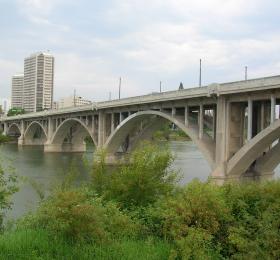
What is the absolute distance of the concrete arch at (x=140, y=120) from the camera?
33.1m

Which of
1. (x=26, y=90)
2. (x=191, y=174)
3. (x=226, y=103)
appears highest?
(x=26, y=90)

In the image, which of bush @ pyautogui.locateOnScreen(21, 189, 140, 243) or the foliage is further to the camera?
the foliage

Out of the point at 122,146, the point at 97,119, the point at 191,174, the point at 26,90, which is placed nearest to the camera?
the point at 191,174

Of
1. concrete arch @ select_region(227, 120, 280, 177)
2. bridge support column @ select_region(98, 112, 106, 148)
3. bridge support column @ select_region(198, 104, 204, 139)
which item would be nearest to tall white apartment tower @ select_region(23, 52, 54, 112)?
bridge support column @ select_region(98, 112, 106, 148)

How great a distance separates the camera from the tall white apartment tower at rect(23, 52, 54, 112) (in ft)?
595

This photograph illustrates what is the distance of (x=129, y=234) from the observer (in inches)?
382

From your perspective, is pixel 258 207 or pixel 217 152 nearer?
pixel 258 207

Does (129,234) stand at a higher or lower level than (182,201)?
lower

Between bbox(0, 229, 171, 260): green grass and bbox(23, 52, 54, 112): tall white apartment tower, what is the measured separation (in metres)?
174

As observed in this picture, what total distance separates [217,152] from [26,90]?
17265cm

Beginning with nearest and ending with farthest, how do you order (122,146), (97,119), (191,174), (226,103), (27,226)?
(27,226)
(226,103)
(191,174)
(122,146)
(97,119)

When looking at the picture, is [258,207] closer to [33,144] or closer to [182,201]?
[182,201]

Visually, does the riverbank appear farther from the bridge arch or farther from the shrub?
the bridge arch

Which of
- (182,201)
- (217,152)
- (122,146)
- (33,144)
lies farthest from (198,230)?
(33,144)
